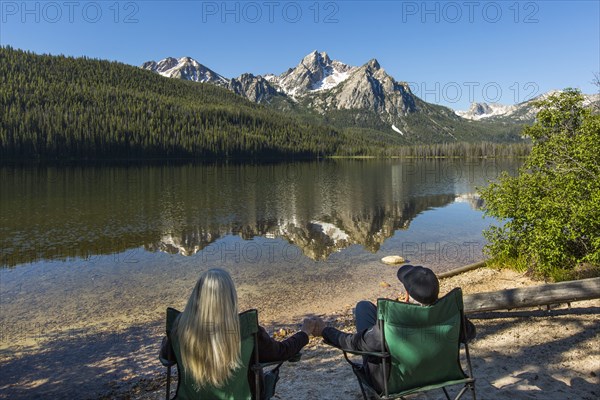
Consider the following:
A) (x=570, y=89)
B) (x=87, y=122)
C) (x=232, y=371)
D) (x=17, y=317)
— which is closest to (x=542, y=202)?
(x=570, y=89)

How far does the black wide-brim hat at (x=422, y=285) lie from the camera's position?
4.28 m

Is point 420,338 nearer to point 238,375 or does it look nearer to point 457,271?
point 238,375

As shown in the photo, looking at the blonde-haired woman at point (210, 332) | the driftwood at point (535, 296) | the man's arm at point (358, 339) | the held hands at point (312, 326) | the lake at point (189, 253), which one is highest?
the blonde-haired woman at point (210, 332)

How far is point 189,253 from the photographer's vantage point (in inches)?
872

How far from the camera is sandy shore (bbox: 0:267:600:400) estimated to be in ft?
20.5

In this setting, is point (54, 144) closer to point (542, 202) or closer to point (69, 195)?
point (69, 195)

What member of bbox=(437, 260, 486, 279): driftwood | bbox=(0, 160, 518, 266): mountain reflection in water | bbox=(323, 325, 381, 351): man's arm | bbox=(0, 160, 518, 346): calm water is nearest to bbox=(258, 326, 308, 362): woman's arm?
bbox=(323, 325, 381, 351): man's arm

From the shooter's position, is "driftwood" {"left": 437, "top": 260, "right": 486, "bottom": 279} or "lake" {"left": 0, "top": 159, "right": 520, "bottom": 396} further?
"driftwood" {"left": 437, "top": 260, "right": 486, "bottom": 279}

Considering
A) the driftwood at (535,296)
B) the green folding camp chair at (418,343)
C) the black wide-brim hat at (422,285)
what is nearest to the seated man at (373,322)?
the black wide-brim hat at (422,285)

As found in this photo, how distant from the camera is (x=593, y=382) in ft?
19.9

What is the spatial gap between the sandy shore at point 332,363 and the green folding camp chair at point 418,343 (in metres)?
1.73

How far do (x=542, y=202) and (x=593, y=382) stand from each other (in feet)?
22.9

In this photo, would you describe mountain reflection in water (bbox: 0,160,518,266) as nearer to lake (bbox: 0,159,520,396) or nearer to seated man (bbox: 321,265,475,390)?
lake (bbox: 0,159,520,396)

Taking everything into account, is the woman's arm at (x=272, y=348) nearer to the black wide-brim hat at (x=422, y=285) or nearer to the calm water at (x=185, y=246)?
the black wide-brim hat at (x=422, y=285)
